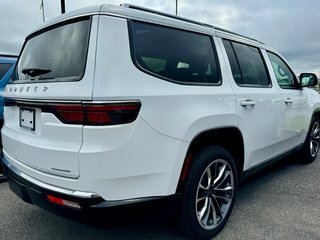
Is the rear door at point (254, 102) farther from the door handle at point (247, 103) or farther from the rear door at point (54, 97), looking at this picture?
the rear door at point (54, 97)

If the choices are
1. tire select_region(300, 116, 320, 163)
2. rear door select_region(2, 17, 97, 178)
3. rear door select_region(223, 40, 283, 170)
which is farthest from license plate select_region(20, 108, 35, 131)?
tire select_region(300, 116, 320, 163)

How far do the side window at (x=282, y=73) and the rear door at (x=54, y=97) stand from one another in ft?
8.89

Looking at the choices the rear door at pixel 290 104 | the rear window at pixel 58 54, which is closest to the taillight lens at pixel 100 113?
the rear window at pixel 58 54

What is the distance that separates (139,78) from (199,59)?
2.71ft

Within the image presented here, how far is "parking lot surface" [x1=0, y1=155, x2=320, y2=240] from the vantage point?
107 inches

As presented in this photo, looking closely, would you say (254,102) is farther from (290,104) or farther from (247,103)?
(290,104)

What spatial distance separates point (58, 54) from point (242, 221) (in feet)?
7.58

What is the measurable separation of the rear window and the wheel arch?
3.35 ft

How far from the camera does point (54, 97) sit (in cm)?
200

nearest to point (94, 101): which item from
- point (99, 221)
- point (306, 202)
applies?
point (99, 221)

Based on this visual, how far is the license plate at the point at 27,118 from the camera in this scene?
2.25m

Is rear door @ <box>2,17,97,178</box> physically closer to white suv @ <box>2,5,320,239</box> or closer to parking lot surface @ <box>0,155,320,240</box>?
white suv @ <box>2,5,320,239</box>

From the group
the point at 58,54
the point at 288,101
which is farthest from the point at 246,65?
the point at 58,54

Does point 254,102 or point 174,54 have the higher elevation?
point 174,54
